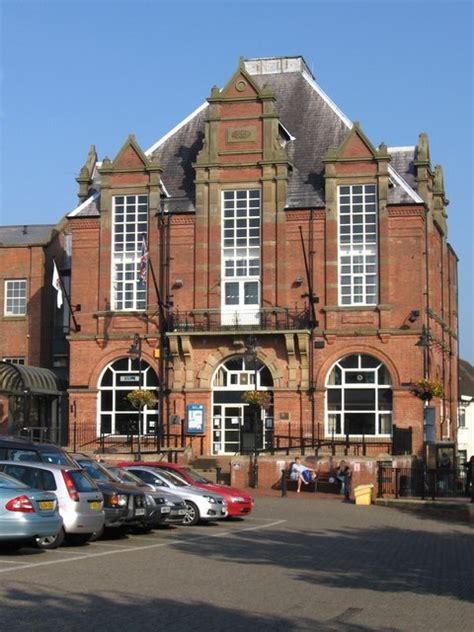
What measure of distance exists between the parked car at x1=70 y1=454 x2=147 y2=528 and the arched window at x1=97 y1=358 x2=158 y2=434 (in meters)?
24.2

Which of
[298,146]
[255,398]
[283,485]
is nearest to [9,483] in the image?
[283,485]

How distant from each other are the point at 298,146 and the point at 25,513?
3493cm

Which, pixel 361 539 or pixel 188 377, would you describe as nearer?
pixel 361 539

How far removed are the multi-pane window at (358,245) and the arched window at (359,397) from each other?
2.73 metres

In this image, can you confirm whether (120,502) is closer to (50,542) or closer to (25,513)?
(50,542)

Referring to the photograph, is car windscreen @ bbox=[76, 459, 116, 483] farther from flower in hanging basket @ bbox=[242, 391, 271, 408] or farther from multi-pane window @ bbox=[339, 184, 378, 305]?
multi-pane window @ bbox=[339, 184, 378, 305]

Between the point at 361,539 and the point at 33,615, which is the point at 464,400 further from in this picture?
the point at 33,615

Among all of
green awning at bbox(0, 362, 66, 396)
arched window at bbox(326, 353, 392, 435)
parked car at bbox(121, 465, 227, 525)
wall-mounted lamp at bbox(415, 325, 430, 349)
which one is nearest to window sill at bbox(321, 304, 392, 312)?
arched window at bbox(326, 353, 392, 435)

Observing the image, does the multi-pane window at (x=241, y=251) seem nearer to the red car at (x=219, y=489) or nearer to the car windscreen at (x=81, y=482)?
the red car at (x=219, y=489)

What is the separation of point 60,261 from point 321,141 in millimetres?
15341

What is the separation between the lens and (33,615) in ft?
43.7

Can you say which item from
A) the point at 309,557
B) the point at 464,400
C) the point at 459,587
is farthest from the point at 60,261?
the point at 459,587

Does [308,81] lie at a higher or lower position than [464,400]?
higher

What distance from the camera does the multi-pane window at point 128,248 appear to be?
165ft
